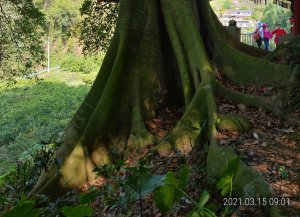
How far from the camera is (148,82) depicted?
20.1 ft

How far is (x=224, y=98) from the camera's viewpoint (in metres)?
5.57

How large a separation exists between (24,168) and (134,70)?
333 centimetres

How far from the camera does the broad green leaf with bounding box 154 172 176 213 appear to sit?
7.47 feet

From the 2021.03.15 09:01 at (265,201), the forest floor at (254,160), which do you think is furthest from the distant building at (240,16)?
the 2021.03.15 09:01 at (265,201)

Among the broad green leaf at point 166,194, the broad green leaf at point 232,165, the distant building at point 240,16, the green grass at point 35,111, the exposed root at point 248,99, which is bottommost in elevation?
the green grass at point 35,111

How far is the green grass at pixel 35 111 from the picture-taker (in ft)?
66.9

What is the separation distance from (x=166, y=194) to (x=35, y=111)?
2646 cm

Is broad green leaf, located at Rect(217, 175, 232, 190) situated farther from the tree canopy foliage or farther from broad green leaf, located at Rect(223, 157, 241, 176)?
the tree canopy foliage

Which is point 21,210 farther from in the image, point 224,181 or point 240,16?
point 240,16

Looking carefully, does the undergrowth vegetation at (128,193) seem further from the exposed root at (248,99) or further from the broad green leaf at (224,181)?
the exposed root at (248,99)

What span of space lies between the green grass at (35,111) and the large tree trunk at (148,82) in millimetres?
10026

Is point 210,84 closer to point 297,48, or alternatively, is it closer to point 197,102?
point 197,102

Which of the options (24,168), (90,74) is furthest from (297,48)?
(90,74)

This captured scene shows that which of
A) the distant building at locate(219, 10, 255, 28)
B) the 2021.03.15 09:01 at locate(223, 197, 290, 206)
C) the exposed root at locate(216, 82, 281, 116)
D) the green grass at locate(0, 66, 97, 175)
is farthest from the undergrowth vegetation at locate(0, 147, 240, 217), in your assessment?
the distant building at locate(219, 10, 255, 28)
